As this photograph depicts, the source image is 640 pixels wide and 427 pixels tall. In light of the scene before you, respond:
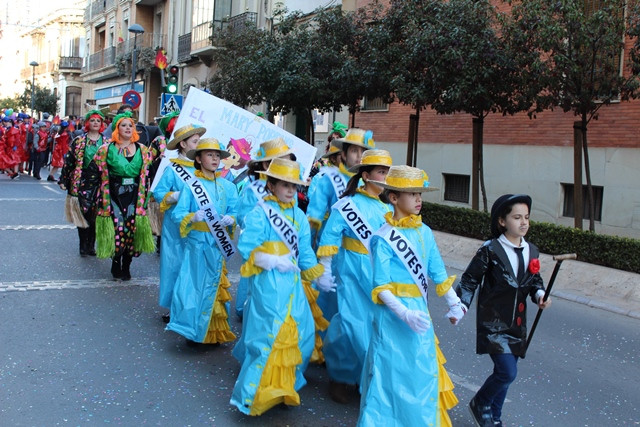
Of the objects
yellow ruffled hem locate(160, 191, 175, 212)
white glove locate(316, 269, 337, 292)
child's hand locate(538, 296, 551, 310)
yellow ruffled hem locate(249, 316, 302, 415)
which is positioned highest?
yellow ruffled hem locate(160, 191, 175, 212)

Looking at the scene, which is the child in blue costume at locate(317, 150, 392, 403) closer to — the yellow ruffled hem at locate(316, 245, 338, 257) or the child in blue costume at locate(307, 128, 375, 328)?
the yellow ruffled hem at locate(316, 245, 338, 257)

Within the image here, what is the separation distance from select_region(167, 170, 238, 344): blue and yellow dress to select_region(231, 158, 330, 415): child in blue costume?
0.98 meters

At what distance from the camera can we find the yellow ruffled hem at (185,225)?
19.6 feet

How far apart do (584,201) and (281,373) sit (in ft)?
35.5

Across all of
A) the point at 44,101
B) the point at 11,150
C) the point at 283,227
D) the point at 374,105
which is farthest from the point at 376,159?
the point at 44,101

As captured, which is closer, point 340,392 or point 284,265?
point 284,265

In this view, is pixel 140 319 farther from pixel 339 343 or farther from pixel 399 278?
pixel 399 278

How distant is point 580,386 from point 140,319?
3795 millimetres

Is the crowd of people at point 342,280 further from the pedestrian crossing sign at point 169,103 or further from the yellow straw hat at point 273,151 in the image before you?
the pedestrian crossing sign at point 169,103

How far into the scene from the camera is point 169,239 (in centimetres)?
639

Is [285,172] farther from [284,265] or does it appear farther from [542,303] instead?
[542,303]

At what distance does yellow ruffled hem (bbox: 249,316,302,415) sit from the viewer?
14.2ft

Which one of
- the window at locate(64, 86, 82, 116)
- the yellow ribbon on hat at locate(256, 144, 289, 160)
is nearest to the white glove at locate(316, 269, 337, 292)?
the yellow ribbon on hat at locate(256, 144, 289, 160)

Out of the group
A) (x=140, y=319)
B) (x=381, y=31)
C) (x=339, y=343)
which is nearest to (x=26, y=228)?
(x=140, y=319)
